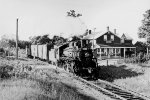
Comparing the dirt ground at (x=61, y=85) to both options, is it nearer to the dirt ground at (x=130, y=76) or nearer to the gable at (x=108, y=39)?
the dirt ground at (x=130, y=76)

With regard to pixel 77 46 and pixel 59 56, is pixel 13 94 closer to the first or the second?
pixel 77 46

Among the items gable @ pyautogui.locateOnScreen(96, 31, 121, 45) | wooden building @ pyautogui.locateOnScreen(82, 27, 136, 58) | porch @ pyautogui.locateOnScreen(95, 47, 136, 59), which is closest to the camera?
porch @ pyautogui.locateOnScreen(95, 47, 136, 59)

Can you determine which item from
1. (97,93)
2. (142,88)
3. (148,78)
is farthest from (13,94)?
(148,78)

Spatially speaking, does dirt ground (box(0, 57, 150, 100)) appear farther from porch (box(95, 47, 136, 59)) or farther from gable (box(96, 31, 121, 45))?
gable (box(96, 31, 121, 45))

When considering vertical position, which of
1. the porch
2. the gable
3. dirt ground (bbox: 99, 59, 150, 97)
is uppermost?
the gable

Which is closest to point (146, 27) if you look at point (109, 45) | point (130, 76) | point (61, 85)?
point (109, 45)

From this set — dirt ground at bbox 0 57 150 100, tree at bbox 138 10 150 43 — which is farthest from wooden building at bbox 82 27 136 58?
dirt ground at bbox 0 57 150 100

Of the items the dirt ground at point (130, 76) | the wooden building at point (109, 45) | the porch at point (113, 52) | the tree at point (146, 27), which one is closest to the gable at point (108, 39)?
the wooden building at point (109, 45)

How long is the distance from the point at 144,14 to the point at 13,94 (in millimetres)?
33941

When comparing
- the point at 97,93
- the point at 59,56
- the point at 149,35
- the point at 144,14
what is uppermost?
the point at 144,14

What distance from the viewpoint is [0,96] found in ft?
27.8

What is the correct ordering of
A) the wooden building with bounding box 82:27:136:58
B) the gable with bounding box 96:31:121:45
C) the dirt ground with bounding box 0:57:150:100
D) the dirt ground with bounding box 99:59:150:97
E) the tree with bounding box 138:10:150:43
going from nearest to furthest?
the dirt ground with bounding box 0:57:150:100 < the dirt ground with bounding box 99:59:150:97 < the tree with bounding box 138:10:150:43 < the wooden building with bounding box 82:27:136:58 < the gable with bounding box 96:31:121:45

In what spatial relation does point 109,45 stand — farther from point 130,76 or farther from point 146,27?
point 130,76

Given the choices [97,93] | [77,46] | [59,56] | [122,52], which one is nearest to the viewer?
[97,93]
